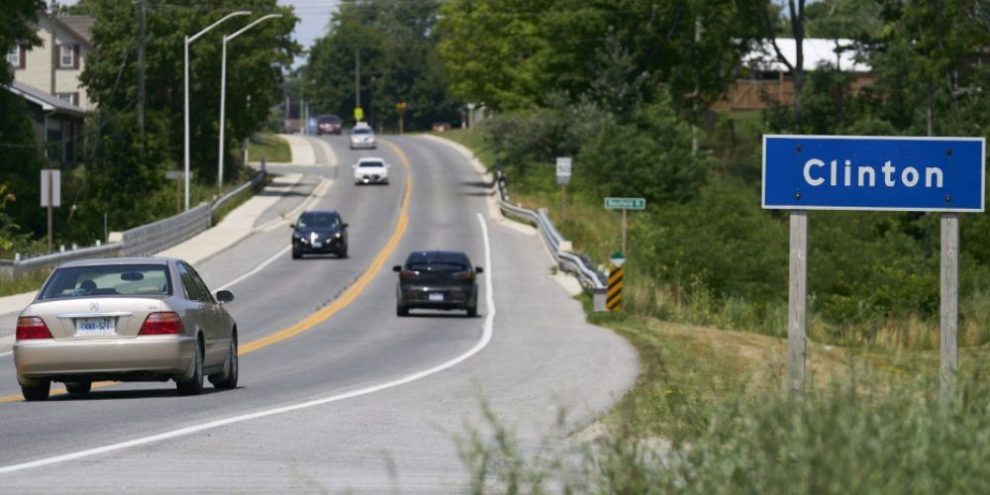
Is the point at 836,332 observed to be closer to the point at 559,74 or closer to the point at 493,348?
the point at 493,348

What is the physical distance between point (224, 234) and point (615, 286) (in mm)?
31826

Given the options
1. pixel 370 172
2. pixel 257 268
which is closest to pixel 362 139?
pixel 370 172

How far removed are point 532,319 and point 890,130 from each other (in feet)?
123

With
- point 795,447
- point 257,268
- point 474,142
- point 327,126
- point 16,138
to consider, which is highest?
point 327,126

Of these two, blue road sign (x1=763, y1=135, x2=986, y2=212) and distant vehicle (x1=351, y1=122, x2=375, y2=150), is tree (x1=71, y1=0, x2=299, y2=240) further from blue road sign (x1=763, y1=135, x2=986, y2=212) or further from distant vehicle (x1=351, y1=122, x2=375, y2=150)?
blue road sign (x1=763, y1=135, x2=986, y2=212)

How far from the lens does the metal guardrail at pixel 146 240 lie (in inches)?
1734

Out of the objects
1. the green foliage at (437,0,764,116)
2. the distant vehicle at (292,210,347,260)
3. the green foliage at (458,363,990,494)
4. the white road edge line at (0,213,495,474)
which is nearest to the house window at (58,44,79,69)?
the green foliage at (437,0,764,116)

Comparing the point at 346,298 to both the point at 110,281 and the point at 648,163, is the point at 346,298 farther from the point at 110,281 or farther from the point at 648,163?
the point at 648,163

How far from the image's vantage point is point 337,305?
43.3m

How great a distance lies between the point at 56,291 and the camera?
59.7 feet

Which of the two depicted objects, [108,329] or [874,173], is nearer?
[874,173]

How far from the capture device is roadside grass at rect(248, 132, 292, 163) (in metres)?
117

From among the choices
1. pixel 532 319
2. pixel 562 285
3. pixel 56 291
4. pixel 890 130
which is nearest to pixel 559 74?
pixel 890 130

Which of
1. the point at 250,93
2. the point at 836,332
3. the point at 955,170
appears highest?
the point at 250,93
